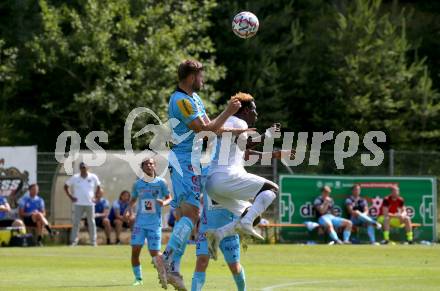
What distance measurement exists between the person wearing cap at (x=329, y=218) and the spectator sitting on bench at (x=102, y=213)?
6.11 meters

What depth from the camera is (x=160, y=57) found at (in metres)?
40.8

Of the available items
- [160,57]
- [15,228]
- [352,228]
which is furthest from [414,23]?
[15,228]

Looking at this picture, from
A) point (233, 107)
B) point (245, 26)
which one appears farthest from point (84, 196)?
point (233, 107)

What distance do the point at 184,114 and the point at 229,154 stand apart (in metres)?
0.80

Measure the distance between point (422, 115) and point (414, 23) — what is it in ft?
25.0

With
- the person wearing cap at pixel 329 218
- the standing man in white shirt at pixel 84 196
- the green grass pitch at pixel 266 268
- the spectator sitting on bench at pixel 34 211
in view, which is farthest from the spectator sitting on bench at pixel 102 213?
the person wearing cap at pixel 329 218

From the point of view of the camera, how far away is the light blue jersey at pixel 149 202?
18.0 m

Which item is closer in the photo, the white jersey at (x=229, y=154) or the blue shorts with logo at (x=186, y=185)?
the blue shorts with logo at (x=186, y=185)

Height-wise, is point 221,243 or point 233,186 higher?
point 233,186

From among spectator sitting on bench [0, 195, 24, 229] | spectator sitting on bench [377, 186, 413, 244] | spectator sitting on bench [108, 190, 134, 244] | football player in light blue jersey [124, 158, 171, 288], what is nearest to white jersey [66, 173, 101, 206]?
spectator sitting on bench [108, 190, 134, 244]

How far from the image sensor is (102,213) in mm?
30500

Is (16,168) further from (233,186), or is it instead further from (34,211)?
(233,186)

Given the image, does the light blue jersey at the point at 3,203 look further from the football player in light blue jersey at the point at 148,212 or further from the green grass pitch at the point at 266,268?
the football player in light blue jersey at the point at 148,212

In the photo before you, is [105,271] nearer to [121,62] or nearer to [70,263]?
[70,263]
